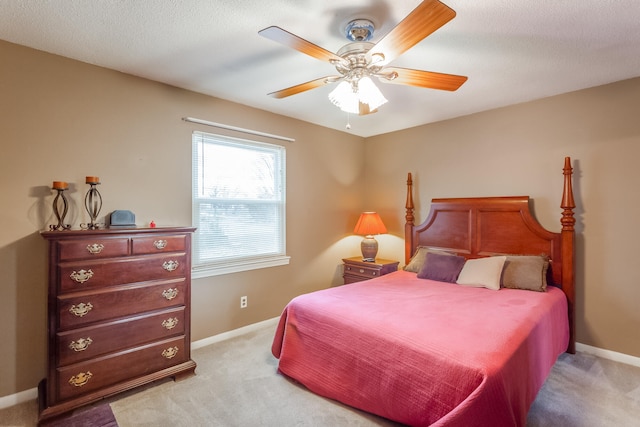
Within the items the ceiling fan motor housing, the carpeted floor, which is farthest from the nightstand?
the ceiling fan motor housing

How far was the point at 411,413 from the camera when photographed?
1.72 meters

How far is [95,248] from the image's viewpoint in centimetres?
209

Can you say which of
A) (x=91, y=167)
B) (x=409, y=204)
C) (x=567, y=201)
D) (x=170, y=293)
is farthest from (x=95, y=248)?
(x=567, y=201)

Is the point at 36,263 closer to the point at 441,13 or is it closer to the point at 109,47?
the point at 109,47

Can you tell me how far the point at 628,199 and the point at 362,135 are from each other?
2.95 meters

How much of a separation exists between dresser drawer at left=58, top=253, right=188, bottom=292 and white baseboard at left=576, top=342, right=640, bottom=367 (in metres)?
3.59

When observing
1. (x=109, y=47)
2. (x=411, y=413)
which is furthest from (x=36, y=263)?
(x=411, y=413)

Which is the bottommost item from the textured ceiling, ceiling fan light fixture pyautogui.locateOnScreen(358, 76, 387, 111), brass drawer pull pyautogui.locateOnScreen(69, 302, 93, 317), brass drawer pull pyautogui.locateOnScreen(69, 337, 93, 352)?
brass drawer pull pyautogui.locateOnScreen(69, 337, 93, 352)

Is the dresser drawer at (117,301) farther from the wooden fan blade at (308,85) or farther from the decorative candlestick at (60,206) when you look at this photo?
the wooden fan blade at (308,85)

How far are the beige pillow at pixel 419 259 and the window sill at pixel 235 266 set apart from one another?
4.67 ft

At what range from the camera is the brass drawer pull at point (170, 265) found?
2.39 metres

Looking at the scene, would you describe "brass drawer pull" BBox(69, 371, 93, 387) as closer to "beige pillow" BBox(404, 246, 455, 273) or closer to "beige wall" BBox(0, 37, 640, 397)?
"beige wall" BBox(0, 37, 640, 397)

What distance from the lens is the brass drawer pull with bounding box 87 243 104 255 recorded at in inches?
81.7

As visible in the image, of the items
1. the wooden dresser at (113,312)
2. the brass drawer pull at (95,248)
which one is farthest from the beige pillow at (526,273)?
the brass drawer pull at (95,248)
